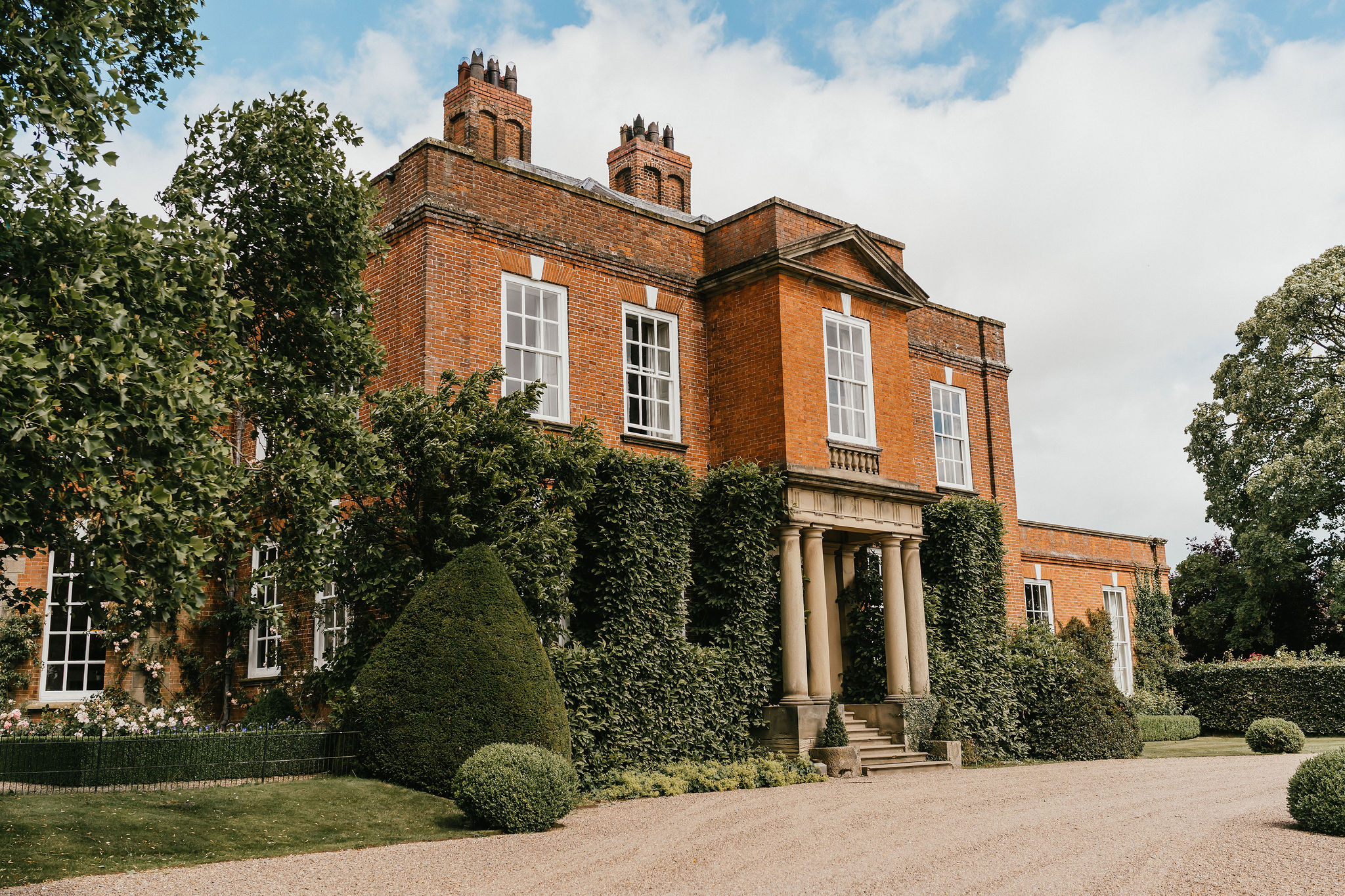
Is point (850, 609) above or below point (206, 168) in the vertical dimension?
below

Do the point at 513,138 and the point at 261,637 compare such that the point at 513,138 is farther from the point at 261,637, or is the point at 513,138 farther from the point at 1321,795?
the point at 1321,795

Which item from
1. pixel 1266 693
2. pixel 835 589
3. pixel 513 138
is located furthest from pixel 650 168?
pixel 1266 693

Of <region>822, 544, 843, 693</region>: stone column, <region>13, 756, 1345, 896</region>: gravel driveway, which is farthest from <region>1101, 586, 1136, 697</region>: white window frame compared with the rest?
<region>13, 756, 1345, 896</region>: gravel driveway

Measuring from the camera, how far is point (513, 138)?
2581 cm

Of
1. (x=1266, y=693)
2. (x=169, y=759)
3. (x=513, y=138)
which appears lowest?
(x=1266, y=693)

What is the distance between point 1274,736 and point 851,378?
11.3m

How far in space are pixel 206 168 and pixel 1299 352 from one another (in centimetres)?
2920

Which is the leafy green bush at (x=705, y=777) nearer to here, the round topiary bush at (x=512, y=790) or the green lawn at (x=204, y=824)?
the round topiary bush at (x=512, y=790)

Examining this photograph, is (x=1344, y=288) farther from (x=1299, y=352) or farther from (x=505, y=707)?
(x=505, y=707)

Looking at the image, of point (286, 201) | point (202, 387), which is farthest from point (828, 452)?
point (202, 387)

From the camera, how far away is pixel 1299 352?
31062mm

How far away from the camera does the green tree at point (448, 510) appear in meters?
14.1

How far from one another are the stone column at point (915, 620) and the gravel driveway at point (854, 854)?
512 centimetres

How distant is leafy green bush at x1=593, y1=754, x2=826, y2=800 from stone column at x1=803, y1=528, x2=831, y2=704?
1.38 metres
